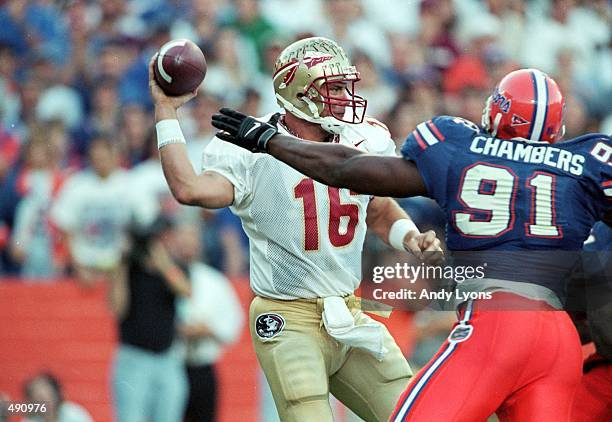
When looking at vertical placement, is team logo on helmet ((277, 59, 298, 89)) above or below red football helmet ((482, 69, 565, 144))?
above

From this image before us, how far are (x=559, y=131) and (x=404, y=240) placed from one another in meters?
0.91

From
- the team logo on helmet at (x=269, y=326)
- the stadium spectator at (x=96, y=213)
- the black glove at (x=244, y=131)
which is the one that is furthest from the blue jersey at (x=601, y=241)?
the stadium spectator at (x=96, y=213)

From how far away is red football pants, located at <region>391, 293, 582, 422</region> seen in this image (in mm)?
3301

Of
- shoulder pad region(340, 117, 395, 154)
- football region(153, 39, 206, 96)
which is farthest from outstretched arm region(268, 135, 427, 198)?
football region(153, 39, 206, 96)

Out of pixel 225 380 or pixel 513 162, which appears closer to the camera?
pixel 513 162

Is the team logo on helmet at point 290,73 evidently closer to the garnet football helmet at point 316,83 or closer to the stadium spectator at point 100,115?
the garnet football helmet at point 316,83

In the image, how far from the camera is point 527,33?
8648 mm

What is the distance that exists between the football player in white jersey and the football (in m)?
0.04

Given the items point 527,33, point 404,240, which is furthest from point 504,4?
point 404,240

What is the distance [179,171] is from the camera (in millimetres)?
3816

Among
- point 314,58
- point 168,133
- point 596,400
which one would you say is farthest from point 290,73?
point 596,400

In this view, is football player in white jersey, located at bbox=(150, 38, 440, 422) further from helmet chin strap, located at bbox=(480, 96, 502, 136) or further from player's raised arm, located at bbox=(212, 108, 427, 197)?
helmet chin strap, located at bbox=(480, 96, 502, 136)

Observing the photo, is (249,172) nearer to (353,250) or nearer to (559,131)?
(353,250)

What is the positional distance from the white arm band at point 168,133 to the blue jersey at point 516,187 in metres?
0.96
